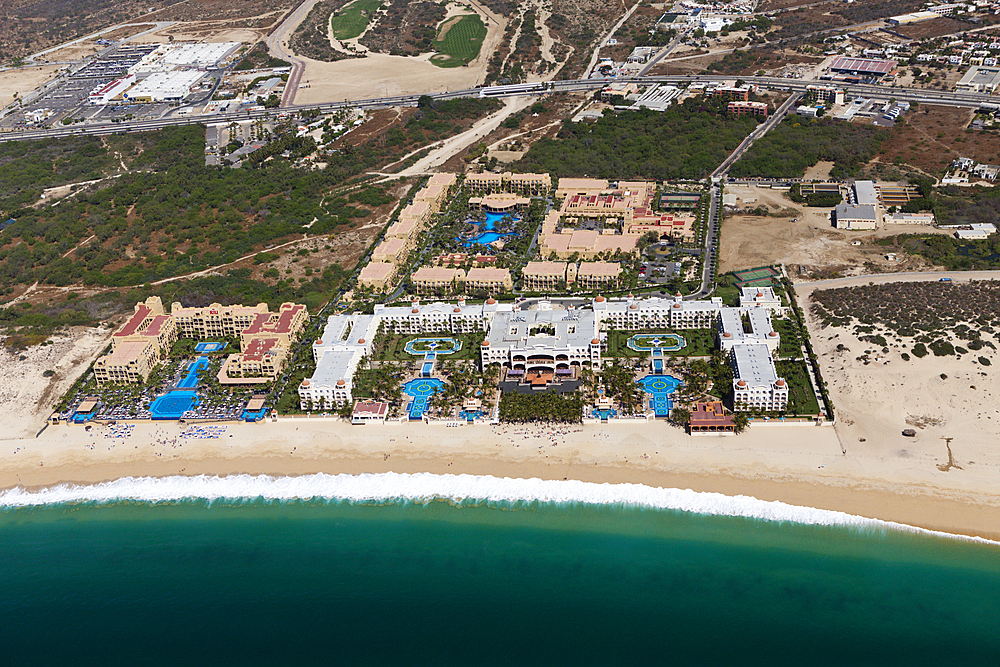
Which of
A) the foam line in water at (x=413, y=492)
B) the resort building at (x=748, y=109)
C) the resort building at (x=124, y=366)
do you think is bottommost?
the foam line in water at (x=413, y=492)

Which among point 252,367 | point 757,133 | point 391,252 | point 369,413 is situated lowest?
point 369,413

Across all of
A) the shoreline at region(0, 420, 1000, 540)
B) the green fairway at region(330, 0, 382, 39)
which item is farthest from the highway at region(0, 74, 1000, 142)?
Result: the shoreline at region(0, 420, 1000, 540)

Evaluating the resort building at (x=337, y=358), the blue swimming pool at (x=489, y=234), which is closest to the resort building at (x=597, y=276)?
Result: the blue swimming pool at (x=489, y=234)

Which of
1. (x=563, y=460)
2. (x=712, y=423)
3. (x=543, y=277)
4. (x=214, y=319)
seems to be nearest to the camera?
(x=563, y=460)

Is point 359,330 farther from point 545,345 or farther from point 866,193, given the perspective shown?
point 866,193

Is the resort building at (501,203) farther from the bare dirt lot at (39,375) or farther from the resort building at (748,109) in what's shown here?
the bare dirt lot at (39,375)

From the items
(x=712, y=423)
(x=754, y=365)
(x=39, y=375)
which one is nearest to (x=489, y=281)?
(x=754, y=365)

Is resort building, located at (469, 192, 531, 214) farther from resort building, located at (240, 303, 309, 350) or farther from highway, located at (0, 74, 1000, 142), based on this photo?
highway, located at (0, 74, 1000, 142)
